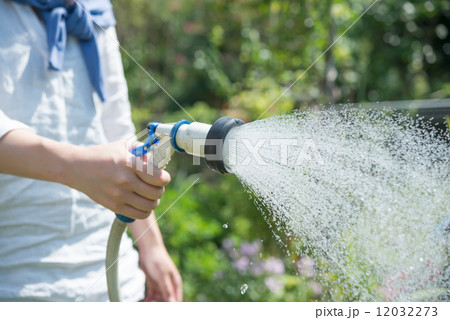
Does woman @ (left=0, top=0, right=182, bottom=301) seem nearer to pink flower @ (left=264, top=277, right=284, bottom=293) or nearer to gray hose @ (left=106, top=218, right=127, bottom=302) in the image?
gray hose @ (left=106, top=218, right=127, bottom=302)

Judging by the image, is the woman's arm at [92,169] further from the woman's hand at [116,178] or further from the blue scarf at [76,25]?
the blue scarf at [76,25]

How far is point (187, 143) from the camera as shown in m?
0.64

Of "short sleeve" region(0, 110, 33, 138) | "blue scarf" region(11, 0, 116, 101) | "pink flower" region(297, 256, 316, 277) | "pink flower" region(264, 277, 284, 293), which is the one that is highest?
"blue scarf" region(11, 0, 116, 101)

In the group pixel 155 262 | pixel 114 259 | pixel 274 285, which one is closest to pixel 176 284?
pixel 155 262

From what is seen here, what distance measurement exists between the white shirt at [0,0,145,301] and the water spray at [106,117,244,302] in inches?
4.1

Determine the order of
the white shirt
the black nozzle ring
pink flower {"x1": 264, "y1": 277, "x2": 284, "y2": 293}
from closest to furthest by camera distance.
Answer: the black nozzle ring, the white shirt, pink flower {"x1": 264, "y1": 277, "x2": 284, "y2": 293}

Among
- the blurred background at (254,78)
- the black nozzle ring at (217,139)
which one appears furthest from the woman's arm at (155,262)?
the black nozzle ring at (217,139)

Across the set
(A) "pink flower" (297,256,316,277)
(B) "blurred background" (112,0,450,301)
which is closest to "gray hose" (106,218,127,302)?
(B) "blurred background" (112,0,450,301)

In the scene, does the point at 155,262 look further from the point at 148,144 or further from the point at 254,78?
the point at 254,78

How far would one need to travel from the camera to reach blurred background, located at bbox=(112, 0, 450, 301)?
6.03 ft

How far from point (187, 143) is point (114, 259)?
0.91ft

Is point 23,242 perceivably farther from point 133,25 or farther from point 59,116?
point 133,25

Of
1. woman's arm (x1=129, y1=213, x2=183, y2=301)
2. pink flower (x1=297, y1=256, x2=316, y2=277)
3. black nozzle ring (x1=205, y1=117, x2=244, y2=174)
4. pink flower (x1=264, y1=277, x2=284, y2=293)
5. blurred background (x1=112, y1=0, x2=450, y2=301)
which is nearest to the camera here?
black nozzle ring (x1=205, y1=117, x2=244, y2=174)

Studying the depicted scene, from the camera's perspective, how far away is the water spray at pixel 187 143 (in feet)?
1.95
